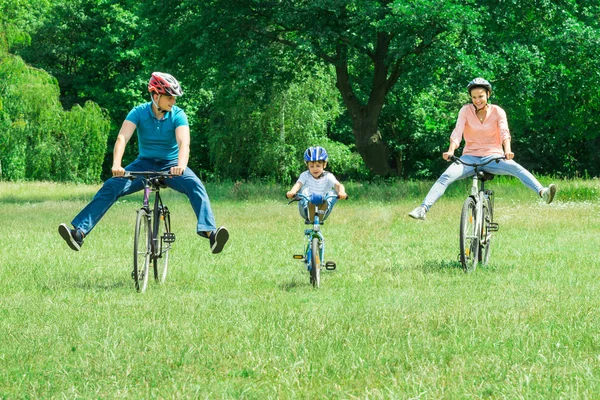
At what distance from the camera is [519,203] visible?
66.6 ft

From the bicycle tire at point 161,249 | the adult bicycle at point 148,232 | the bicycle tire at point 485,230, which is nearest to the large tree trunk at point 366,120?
the bicycle tire at point 485,230

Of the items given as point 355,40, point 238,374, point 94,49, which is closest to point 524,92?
point 355,40

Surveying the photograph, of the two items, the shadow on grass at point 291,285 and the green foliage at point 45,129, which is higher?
the green foliage at point 45,129

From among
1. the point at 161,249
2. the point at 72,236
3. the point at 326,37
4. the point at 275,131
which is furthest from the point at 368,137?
the point at 72,236

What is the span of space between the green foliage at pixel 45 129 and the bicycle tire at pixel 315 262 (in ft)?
88.4

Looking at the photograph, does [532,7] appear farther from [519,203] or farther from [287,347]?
[287,347]

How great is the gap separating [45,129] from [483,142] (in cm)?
2972

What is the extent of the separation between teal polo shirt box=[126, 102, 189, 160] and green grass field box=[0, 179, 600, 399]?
1289 millimetres

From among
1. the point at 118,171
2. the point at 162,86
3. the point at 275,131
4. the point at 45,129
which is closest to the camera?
the point at 118,171

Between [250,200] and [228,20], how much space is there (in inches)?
219

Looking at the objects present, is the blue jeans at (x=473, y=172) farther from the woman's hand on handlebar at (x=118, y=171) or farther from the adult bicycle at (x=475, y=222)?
the woman's hand on handlebar at (x=118, y=171)

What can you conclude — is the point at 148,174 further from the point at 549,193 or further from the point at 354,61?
the point at 354,61

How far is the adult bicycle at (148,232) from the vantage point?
8.16m

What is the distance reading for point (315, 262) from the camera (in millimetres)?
8320
